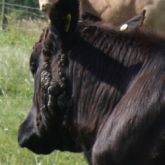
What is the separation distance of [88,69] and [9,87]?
18.9 feet

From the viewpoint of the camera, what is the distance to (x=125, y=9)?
4.54m

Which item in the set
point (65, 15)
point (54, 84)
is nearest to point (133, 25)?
point (65, 15)

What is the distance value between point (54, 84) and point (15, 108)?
166 inches

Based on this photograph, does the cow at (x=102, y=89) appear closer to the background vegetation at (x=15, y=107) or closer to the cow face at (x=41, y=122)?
→ the cow face at (x=41, y=122)

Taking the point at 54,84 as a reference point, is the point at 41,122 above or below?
below

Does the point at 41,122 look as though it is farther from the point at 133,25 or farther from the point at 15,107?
the point at 15,107

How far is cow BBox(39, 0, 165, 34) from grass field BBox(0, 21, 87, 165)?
6.66 feet

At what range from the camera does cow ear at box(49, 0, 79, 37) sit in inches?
145

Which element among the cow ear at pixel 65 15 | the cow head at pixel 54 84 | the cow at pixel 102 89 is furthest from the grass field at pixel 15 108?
the cow ear at pixel 65 15

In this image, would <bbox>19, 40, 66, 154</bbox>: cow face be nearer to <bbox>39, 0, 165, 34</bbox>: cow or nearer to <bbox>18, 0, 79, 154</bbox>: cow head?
<bbox>18, 0, 79, 154</bbox>: cow head

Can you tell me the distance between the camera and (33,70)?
13.6 ft

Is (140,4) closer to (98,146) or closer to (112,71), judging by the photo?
(112,71)

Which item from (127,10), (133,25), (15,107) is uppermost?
(133,25)

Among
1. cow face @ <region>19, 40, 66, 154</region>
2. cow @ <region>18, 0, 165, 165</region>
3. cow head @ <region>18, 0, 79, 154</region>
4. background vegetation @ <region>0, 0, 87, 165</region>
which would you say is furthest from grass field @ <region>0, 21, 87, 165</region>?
cow @ <region>18, 0, 165, 165</region>
